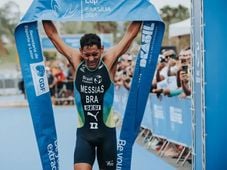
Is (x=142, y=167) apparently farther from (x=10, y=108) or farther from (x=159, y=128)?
(x=10, y=108)

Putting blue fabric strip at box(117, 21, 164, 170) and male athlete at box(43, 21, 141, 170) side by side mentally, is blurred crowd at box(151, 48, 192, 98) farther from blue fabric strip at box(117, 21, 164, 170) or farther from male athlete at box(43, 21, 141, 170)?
male athlete at box(43, 21, 141, 170)

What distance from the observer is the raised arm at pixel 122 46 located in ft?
18.3

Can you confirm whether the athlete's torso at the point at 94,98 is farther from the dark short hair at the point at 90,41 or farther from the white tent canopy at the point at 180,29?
the white tent canopy at the point at 180,29

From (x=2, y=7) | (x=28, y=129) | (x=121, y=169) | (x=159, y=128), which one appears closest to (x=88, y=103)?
(x=121, y=169)

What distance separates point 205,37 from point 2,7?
5854cm

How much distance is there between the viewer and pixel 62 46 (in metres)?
5.66

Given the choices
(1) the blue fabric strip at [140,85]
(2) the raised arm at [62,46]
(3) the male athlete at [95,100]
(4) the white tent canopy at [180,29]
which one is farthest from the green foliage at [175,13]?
(3) the male athlete at [95,100]

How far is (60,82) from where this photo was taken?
25.7 meters

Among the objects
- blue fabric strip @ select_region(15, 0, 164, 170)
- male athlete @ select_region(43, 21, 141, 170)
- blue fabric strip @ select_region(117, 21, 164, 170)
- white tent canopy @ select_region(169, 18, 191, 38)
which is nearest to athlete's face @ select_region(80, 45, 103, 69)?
male athlete @ select_region(43, 21, 141, 170)

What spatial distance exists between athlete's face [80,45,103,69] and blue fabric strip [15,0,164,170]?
36cm

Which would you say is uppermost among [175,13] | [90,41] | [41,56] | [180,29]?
[90,41]

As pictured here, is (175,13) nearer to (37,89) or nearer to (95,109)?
(37,89)

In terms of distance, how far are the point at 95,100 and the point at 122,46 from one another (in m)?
0.65

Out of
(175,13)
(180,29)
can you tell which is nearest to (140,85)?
(180,29)
